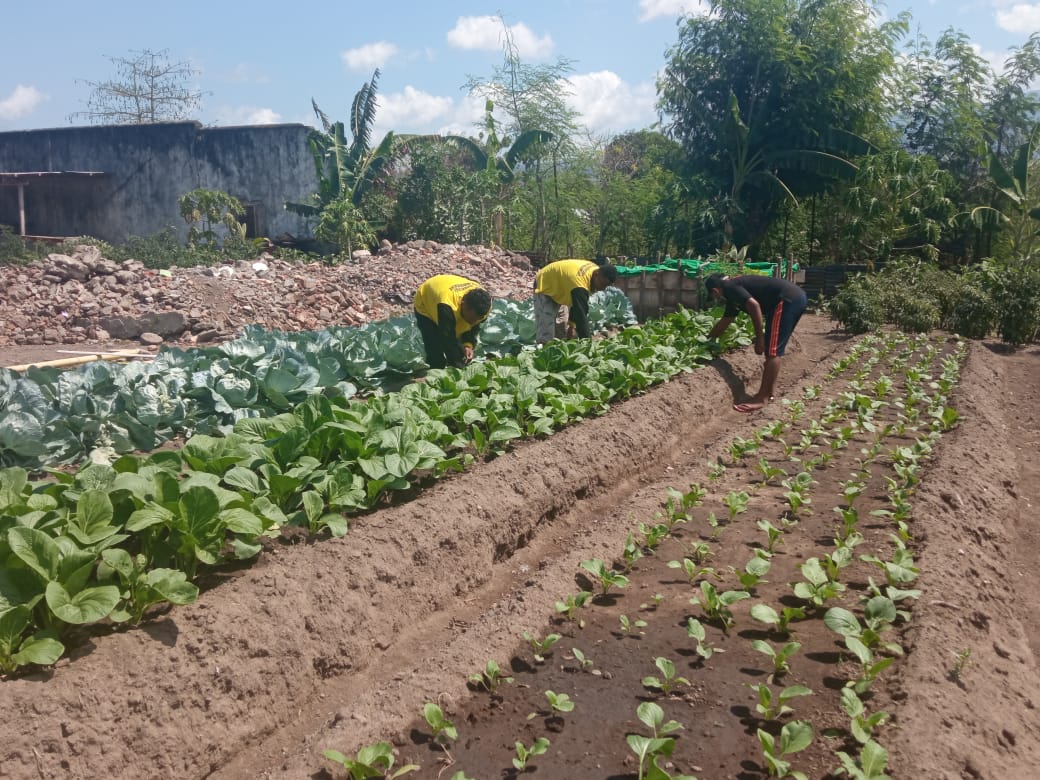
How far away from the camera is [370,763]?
2.66 meters

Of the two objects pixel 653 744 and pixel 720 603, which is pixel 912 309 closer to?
pixel 720 603

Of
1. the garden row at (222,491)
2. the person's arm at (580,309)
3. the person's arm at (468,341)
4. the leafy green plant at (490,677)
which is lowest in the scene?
the leafy green plant at (490,677)

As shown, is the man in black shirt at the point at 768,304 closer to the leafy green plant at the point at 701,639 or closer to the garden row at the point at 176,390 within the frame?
the garden row at the point at 176,390

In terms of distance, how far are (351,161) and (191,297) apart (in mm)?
8079

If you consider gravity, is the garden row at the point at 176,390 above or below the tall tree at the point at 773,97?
below

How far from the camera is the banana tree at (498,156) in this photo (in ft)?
68.5

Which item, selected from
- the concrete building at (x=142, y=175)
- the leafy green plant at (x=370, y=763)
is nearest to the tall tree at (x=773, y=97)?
the concrete building at (x=142, y=175)

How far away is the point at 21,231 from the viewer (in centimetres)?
2155

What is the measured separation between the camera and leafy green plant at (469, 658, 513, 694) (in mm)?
3184

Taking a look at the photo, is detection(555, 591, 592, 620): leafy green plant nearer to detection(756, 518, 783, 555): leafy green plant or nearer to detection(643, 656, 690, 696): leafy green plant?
detection(643, 656, 690, 696): leafy green plant

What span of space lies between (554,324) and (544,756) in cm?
654

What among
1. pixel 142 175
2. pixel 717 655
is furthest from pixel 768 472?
pixel 142 175

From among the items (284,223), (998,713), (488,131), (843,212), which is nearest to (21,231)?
(284,223)

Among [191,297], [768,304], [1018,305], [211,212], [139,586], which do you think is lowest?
[139,586]
